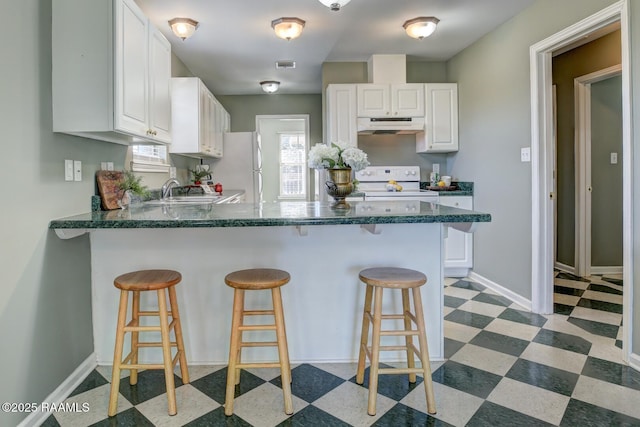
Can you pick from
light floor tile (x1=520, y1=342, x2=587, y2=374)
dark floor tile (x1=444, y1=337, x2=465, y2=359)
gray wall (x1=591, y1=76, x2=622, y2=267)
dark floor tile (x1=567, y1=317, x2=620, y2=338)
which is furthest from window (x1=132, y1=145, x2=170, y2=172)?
gray wall (x1=591, y1=76, x2=622, y2=267)

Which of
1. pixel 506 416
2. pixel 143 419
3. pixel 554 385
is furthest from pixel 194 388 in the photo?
pixel 554 385

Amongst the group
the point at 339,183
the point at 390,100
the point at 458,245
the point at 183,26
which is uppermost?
the point at 183,26

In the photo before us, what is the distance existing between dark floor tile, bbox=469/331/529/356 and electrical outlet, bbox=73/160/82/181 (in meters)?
2.46

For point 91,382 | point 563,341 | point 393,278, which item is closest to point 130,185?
point 91,382

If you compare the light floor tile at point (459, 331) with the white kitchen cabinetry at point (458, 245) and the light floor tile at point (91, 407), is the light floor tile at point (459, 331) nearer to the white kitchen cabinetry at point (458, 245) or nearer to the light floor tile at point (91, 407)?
the white kitchen cabinetry at point (458, 245)

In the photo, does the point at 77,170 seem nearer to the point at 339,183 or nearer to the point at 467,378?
the point at 339,183

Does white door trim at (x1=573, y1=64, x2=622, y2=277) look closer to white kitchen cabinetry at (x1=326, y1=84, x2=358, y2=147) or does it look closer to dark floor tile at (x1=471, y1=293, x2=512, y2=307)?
dark floor tile at (x1=471, y1=293, x2=512, y2=307)

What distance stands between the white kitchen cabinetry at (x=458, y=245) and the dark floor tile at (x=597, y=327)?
4.12 ft

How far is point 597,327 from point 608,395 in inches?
40.3

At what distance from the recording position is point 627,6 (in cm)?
216

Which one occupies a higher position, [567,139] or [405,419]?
[567,139]

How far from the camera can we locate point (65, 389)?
189 centimetres

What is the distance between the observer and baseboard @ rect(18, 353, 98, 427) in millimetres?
1653

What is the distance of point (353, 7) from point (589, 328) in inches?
114
